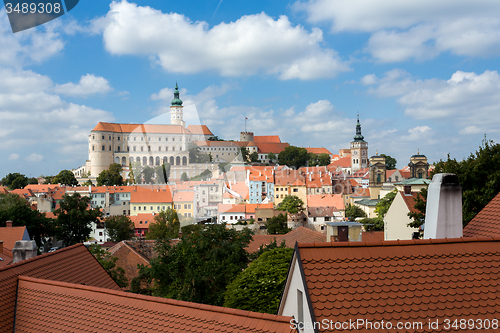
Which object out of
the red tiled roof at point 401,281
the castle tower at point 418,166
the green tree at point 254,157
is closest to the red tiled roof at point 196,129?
the green tree at point 254,157

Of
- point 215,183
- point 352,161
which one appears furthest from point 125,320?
point 352,161

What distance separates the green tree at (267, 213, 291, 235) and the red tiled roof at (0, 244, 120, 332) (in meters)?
39.4

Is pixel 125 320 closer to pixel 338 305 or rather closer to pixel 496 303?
pixel 338 305

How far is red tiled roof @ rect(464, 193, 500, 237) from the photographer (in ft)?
22.3

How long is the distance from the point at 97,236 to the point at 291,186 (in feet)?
126

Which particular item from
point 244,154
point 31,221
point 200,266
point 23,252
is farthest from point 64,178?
point 23,252

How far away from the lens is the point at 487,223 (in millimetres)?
7070

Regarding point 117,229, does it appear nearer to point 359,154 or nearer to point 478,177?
point 478,177

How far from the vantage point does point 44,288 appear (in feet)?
21.4

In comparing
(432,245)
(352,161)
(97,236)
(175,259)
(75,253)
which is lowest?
(97,236)

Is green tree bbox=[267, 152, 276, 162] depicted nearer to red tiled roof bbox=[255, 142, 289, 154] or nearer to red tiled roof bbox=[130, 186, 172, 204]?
red tiled roof bbox=[255, 142, 289, 154]

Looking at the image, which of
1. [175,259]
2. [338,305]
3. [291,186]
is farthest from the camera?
A: [291,186]

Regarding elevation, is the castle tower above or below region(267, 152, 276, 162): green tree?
below

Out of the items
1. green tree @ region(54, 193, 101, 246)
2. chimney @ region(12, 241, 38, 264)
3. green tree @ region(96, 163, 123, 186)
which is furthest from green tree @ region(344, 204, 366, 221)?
green tree @ region(96, 163, 123, 186)
